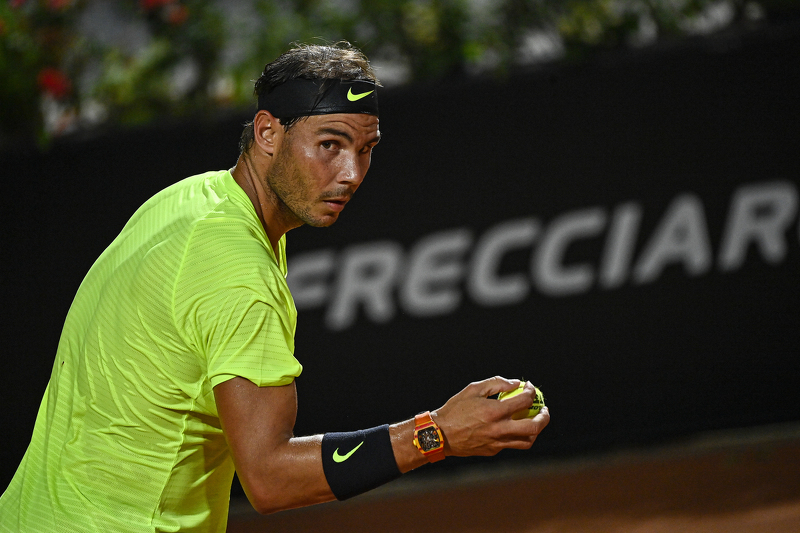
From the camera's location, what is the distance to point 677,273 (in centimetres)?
568

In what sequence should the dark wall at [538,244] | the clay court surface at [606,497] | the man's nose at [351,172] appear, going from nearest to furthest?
the man's nose at [351,172] → the clay court surface at [606,497] → the dark wall at [538,244]

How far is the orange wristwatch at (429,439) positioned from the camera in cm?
186

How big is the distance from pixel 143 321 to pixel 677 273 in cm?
445

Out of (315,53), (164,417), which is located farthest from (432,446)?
(315,53)

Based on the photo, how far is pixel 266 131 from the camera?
2311 millimetres

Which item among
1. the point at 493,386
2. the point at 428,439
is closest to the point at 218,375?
the point at 428,439

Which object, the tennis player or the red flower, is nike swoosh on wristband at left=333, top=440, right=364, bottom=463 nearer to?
the tennis player

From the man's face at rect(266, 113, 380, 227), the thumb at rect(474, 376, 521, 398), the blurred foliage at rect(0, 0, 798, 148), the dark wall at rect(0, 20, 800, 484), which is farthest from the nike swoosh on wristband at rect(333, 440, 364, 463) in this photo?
the blurred foliage at rect(0, 0, 798, 148)

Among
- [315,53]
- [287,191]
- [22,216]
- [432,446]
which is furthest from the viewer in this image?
[22,216]

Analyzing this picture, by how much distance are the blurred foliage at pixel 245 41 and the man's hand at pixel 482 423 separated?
425 centimetres

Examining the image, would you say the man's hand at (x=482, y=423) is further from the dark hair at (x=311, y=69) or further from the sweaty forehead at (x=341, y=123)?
the dark hair at (x=311, y=69)

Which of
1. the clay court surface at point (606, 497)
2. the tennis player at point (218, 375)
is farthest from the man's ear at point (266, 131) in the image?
the clay court surface at point (606, 497)

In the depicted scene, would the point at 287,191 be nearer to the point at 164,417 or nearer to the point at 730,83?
the point at 164,417

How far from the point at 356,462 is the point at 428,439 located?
0.53ft
